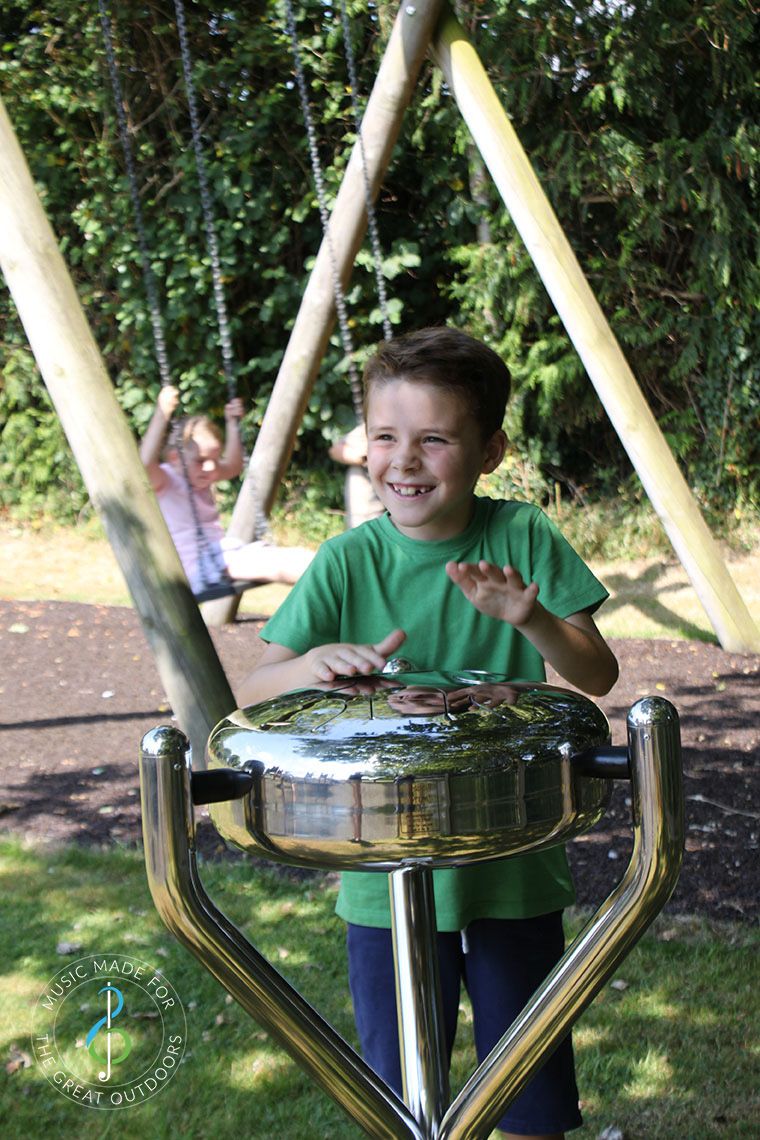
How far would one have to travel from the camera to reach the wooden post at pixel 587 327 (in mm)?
5793

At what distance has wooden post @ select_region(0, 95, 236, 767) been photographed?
3578 millimetres

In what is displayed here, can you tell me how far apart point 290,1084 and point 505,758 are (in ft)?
7.28

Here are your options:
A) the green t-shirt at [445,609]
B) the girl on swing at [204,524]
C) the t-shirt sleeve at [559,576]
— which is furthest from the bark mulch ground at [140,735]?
the t-shirt sleeve at [559,576]

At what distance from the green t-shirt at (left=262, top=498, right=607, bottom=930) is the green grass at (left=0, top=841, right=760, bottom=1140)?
1280 mm

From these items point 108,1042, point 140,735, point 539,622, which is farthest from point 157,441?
point 539,622

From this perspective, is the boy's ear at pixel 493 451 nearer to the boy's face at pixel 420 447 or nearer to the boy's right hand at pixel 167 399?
the boy's face at pixel 420 447

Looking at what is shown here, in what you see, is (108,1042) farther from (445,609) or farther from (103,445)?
(445,609)

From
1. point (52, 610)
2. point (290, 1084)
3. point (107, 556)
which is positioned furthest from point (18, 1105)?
point (107, 556)

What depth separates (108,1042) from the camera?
296 centimetres

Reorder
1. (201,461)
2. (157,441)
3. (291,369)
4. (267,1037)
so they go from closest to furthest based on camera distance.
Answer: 1. (267,1037)
2. (157,441)
3. (201,461)
4. (291,369)

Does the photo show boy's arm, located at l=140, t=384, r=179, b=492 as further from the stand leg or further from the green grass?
the stand leg

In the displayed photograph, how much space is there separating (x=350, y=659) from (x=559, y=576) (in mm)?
560

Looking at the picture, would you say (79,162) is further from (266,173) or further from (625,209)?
(625,209)

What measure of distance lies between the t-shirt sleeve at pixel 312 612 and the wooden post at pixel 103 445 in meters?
2.27
